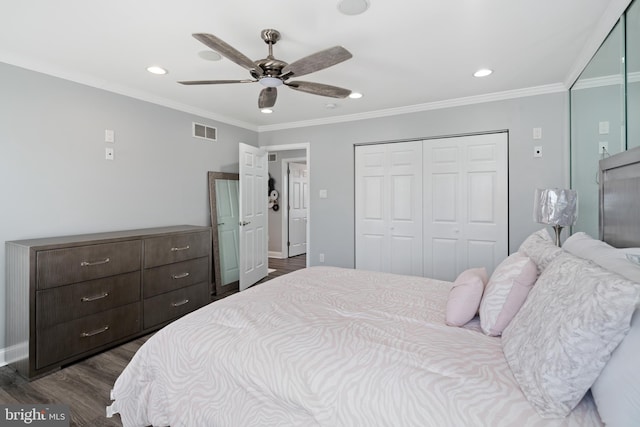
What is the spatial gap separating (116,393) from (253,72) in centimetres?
202

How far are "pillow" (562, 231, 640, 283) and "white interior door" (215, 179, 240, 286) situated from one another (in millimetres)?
3818

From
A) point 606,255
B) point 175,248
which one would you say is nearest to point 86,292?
point 175,248

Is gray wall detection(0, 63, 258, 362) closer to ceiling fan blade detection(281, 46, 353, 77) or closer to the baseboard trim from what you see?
ceiling fan blade detection(281, 46, 353, 77)

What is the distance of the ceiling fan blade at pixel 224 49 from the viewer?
1.67 metres

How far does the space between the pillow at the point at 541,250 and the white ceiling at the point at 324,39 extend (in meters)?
1.42

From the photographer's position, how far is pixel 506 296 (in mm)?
1402

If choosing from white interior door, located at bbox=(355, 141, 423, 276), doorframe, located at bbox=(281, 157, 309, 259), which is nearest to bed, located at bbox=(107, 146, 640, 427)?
white interior door, located at bbox=(355, 141, 423, 276)

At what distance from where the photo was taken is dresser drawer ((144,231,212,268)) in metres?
2.97

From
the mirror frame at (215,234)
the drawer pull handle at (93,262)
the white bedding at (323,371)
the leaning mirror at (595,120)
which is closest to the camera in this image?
the white bedding at (323,371)

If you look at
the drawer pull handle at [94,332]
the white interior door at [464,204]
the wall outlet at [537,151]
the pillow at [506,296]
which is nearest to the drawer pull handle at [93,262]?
the drawer pull handle at [94,332]

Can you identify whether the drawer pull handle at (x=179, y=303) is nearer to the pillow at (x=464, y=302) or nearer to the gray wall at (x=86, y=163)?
the gray wall at (x=86, y=163)

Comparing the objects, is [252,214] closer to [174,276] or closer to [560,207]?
[174,276]

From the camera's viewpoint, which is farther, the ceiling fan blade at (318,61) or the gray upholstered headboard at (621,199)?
the ceiling fan blade at (318,61)

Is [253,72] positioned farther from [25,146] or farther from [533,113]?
[533,113]
